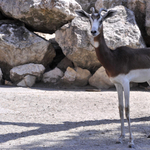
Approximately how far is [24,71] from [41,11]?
220 cm

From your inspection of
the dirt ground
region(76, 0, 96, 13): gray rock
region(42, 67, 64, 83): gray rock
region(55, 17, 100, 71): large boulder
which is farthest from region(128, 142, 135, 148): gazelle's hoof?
region(76, 0, 96, 13): gray rock

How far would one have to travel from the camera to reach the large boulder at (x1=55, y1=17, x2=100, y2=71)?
25.6ft

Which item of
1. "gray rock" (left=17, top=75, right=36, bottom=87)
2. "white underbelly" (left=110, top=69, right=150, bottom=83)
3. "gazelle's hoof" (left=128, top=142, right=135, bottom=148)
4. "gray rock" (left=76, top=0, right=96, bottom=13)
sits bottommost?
"gray rock" (left=17, top=75, right=36, bottom=87)

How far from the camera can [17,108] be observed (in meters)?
5.37

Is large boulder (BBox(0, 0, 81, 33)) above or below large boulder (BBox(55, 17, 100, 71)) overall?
above

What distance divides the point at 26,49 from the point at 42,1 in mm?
1767

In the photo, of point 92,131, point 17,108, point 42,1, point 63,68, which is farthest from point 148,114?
point 42,1

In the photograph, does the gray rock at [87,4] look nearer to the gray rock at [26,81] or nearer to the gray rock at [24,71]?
the gray rock at [24,71]

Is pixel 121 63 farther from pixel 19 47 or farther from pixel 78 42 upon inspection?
pixel 19 47

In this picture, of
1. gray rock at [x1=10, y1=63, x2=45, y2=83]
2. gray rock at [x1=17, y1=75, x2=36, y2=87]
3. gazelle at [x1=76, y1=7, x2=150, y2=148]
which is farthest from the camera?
gray rock at [x1=10, y1=63, x2=45, y2=83]

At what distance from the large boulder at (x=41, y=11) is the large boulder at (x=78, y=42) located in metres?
0.46

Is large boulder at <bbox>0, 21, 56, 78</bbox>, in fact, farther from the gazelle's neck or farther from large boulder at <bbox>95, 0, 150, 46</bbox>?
the gazelle's neck

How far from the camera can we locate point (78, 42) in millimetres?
7738

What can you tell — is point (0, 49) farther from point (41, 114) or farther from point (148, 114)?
point (148, 114)
